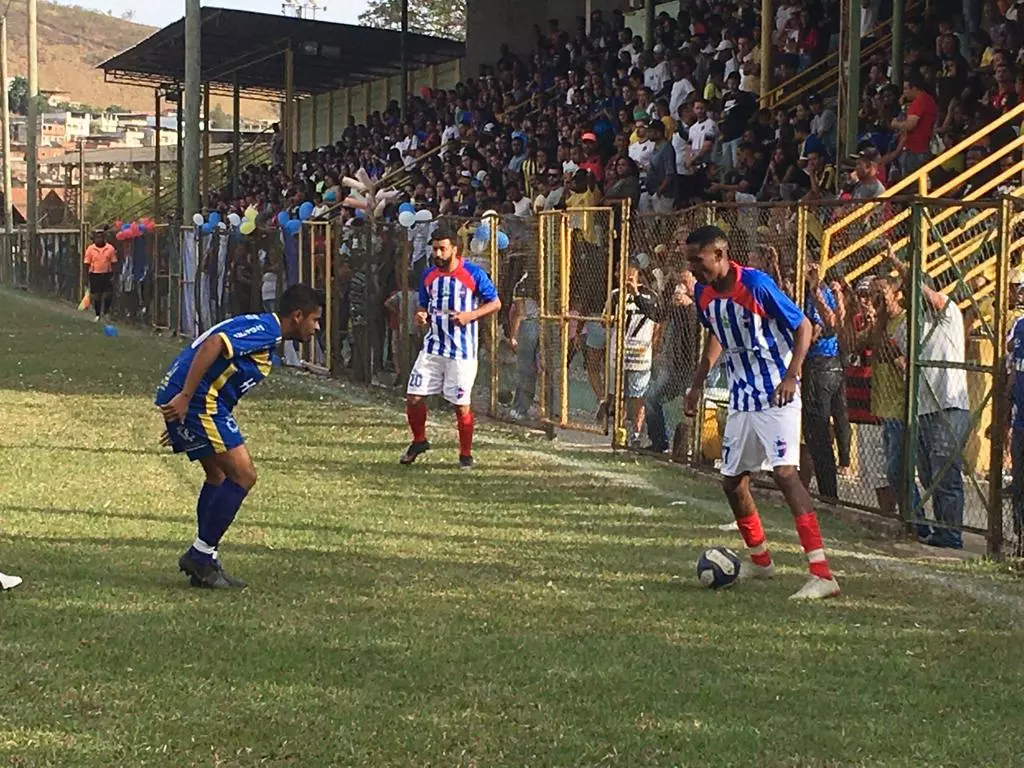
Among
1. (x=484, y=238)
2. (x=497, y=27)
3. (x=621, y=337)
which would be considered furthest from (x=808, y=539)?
(x=497, y=27)

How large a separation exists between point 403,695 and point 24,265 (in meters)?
47.5

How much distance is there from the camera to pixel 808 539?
8.48 meters

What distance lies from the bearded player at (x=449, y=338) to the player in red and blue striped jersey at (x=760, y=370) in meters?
4.74

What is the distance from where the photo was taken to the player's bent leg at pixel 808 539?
8.37 m

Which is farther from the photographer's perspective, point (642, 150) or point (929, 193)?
point (642, 150)

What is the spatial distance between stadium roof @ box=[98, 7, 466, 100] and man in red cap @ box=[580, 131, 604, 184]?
15.1 metres

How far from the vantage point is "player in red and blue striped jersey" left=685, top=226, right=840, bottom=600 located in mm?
8391

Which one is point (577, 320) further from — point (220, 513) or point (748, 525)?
point (220, 513)

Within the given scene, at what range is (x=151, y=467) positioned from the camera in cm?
1289

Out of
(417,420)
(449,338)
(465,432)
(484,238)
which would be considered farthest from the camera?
(484,238)

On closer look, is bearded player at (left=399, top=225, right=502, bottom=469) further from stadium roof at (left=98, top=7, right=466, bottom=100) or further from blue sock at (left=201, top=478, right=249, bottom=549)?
stadium roof at (left=98, top=7, right=466, bottom=100)

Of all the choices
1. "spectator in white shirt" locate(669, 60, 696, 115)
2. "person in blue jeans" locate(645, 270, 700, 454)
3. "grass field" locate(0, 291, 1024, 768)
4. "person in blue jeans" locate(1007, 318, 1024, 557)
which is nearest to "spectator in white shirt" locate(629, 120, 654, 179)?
"spectator in white shirt" locate(669, 60, 696, 115)

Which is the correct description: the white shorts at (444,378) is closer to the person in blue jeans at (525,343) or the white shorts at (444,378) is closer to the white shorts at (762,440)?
the person in blue jeans at (525,343)

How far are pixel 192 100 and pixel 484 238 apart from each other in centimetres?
1141
